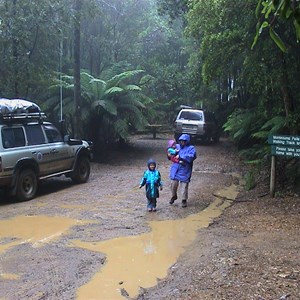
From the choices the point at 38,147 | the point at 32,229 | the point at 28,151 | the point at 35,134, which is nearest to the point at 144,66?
the point at 35,134

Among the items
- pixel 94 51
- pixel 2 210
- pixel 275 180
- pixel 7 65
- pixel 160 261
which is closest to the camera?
pixel 160 261

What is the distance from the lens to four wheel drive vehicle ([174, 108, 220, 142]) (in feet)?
75.3

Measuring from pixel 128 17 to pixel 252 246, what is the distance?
90.2 ft

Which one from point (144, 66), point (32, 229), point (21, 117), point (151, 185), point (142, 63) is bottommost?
point (32, 229)

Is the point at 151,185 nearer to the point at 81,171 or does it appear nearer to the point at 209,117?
the point at 81,171

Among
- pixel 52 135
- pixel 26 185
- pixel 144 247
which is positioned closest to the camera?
pixel 144 247

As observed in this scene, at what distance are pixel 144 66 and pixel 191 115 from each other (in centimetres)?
1022

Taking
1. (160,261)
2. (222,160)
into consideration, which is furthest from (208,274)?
(222,160)

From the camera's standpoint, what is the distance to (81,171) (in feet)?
41.5

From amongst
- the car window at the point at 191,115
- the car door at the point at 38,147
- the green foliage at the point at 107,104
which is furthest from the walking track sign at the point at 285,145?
the car window at the point at 191,115

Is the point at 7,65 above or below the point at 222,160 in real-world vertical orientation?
above

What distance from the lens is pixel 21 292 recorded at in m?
4.77

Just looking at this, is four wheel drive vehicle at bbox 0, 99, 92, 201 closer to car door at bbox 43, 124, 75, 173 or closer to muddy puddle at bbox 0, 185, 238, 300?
car door at bbox 43, 124, 75, 173

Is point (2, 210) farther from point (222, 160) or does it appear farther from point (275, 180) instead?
point (222, 160)
